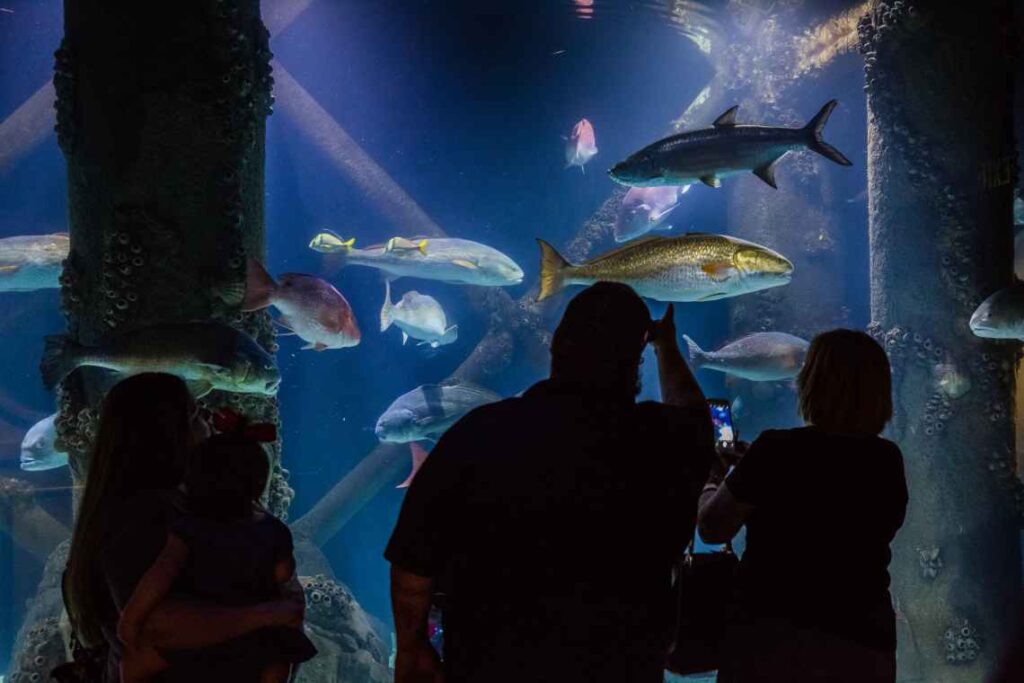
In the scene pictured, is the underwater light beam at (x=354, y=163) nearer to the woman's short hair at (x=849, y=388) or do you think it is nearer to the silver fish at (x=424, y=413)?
the silver fish at (x=424, y=413)

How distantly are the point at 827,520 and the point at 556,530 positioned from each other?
91cm

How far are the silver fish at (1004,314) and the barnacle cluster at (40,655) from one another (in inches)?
232

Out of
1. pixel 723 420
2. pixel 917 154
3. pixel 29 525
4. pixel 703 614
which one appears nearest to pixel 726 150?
pixel 917 154

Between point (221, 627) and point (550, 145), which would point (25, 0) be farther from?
point (221, 627)

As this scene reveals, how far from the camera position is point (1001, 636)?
17.1 feet

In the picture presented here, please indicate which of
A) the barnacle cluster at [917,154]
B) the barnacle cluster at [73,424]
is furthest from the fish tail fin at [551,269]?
the barnacle cluster at [917,154]

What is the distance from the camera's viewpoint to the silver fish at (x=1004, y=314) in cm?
443

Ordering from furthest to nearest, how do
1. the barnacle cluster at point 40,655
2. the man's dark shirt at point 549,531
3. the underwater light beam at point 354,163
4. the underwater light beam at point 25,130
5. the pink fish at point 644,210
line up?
the underwater light beam at point 354,163 < the underwater light beam at point 25,130 < the pink fish at point 644,210 < the barnacle cluster at point 40,655 < the man's dark shirt at point 549,531

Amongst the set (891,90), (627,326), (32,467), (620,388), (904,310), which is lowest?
(32,467)

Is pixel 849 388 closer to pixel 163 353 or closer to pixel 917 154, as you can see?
pixel 163 353

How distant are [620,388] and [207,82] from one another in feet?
9.80

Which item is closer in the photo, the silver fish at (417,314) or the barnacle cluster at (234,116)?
the barnacle cluster at (234,116)

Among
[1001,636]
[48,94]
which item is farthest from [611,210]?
[48,94]

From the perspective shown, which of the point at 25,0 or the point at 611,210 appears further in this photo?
the point at 25,0
